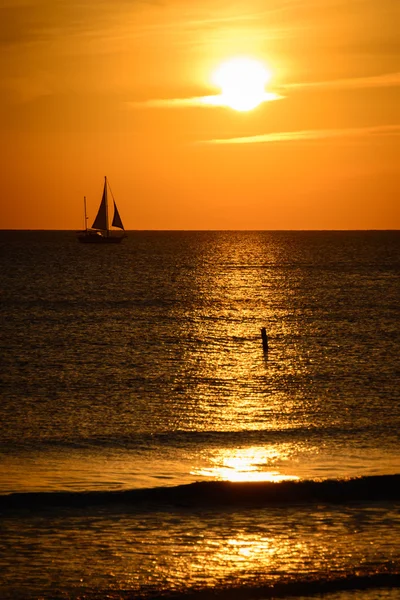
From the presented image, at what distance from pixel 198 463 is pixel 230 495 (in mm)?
5022

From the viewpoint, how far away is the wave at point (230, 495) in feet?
63.9

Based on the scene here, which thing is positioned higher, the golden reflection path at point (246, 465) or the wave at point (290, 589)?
the golden reflection path at point (246, 465)

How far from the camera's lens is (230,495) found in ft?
65.2

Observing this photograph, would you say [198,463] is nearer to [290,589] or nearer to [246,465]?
[246,465]

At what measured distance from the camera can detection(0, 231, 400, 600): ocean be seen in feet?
49.9

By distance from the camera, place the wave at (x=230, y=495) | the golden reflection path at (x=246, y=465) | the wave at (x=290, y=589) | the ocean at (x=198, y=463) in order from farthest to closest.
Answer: the golden reflection path at (x=246, y=465), the wave at (x=230, y=495), the ocean at (x=198, y=463), the wave at (x=290, y=589)

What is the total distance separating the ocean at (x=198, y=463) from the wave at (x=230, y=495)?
0.04 meters

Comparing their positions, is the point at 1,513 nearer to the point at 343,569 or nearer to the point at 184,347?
the point at 343,569

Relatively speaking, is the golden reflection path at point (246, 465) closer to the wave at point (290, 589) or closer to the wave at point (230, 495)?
the wave at point (230, 495)

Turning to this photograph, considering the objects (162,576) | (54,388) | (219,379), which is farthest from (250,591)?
(219,379)

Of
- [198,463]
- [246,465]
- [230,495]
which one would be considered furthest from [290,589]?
[198,463]

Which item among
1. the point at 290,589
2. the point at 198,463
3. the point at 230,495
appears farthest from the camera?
the point at 198,463

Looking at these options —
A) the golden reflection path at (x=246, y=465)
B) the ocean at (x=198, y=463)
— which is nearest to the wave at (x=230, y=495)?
the ocean at (x=198, y=463)

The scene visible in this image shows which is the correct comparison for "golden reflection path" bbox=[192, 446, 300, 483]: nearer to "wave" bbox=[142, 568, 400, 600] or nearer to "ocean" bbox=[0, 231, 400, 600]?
"ocean" bbox=[0, 231, 400, 600]
